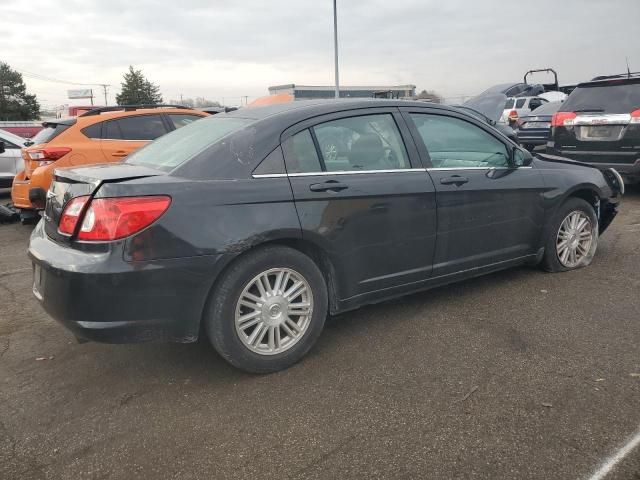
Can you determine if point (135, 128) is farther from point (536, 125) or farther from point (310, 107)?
point (536, 125)

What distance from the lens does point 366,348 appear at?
11.3ft

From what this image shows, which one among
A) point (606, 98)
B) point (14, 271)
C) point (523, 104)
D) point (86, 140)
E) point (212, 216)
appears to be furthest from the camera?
point (523, 104)

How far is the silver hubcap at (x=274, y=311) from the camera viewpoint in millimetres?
3039

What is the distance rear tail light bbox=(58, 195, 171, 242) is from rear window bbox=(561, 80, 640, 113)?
7.01 meters

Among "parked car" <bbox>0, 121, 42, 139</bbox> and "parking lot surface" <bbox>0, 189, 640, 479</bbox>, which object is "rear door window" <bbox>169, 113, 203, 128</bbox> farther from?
"parked car" <bbox>0, 121, 42, 139</bbox>

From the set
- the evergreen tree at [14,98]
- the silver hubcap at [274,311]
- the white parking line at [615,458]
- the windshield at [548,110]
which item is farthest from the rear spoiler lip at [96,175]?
the evergreen tree at [14,98]

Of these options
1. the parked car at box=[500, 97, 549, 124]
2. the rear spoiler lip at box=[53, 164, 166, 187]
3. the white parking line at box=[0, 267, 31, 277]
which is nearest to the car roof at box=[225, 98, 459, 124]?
the rear spoiler lip at box=[53, 164, 166, 187]

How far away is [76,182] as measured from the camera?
293 cm

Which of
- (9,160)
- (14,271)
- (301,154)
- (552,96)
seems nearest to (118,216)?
(301,154)

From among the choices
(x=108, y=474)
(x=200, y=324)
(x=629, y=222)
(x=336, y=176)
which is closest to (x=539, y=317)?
(x=336, y=176)

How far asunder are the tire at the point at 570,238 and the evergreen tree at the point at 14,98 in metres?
62.4

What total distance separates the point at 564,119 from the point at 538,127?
185 inches

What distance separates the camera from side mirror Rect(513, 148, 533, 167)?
169 inches

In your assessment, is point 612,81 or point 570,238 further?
point 612,81
